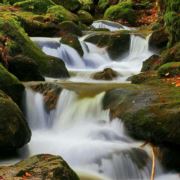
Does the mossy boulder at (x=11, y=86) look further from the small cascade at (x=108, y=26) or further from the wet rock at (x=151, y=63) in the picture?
the small cascade at (x=108, y=26)

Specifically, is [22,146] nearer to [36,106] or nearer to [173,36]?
[36,106]

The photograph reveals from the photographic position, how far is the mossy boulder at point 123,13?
22.9 m

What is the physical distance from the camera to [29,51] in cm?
1249

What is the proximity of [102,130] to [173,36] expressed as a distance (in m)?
5.84

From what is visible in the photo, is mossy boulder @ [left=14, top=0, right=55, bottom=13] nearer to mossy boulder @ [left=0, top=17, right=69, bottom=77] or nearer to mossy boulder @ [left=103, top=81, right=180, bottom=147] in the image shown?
mossy boulder @ [left=0, top=17, right=69, bottom=77]

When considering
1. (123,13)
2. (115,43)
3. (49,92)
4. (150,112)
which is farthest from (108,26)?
(150,112)

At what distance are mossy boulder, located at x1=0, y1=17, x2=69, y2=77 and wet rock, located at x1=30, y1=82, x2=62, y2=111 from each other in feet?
8.50

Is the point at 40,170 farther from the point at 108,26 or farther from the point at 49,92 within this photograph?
the point at 108,26

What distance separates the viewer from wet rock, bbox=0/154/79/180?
5.40 metres

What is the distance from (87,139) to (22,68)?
10.7 feet

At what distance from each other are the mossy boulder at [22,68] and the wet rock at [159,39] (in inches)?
225

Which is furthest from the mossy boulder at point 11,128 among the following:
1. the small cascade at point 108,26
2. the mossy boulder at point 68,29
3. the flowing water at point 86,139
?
the small cascade at point 108,26

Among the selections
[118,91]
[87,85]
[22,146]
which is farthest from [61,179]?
[87,85]

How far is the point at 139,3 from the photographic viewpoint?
2548 centimetres
